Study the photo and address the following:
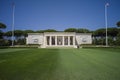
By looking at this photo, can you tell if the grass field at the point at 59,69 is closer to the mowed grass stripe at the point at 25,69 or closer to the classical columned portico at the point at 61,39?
the mowed grass stripe at the point at 25,69

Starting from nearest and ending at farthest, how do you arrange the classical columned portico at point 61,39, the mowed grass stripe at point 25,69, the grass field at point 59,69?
the grass field at point 59,69, the mowed grass stripe at point 25,69, the classical columned portico at point 61,39

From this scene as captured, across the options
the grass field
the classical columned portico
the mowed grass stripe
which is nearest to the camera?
the grass field

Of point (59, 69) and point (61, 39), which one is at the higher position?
point (61, 39)

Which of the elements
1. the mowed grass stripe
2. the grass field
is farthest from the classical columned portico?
the mowed grass stripe

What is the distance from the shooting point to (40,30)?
77.4 metres

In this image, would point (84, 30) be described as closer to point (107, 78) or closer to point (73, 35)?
point (73, 35)

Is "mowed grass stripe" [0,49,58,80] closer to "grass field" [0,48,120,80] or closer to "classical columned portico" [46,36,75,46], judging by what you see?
"grass field" [0,48,120,80]

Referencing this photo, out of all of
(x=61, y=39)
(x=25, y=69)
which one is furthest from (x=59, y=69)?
(x=61, y=39)

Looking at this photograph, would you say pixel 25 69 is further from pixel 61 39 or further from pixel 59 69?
pixel 61 39

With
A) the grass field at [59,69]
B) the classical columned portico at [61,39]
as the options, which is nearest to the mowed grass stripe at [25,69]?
the grass field at [59,69]

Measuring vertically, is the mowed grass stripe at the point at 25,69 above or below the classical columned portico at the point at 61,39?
below

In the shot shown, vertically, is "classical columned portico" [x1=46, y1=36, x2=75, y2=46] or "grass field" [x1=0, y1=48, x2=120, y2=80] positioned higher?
"classical columned portico" [x1=46, y1=36, x2=75, y2=46]

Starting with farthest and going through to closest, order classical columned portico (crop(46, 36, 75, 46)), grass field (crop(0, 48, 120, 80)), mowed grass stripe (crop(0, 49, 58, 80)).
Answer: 1. classical columned portico (crop(46, 36, 75, 46))
2. mowed grass stripe (crop(0, 49, 58, 80))
3. grass field (crop(0, 48, 120, 80))

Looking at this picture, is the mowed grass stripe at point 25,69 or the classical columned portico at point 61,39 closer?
the mowed grass stripe at point 25,69
